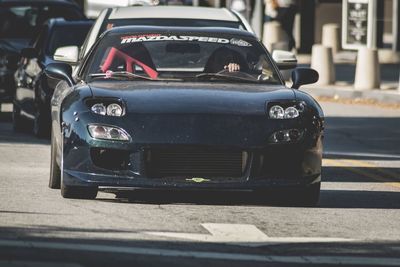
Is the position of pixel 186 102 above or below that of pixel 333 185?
above

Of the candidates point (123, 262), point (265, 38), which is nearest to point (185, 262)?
point (123, 262)

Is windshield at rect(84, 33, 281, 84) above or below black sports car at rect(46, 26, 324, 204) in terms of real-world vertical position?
above

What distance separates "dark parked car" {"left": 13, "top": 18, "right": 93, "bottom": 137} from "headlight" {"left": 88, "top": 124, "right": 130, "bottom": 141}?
654 cm

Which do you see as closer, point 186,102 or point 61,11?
point 186,102

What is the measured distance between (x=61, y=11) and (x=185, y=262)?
15111 mm

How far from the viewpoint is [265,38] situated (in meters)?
33.2

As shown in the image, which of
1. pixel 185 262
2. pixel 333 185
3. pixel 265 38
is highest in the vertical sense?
pixel 185 262

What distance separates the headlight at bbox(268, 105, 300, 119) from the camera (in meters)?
11.3

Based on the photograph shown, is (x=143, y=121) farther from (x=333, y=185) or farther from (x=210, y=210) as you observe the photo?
(x=333, y=185)

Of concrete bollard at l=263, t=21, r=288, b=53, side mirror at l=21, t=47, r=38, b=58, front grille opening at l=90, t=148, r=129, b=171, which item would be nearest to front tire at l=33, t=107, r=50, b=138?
side mirror at l=21, t=47, r=38, b=58

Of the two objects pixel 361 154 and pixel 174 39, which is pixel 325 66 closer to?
pixel 361 154

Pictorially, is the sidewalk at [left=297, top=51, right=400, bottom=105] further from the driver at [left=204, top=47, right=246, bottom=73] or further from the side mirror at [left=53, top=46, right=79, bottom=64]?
the driver at [left=204, top=47, right=246, bottom=73]

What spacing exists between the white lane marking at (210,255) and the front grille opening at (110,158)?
193 centimetres

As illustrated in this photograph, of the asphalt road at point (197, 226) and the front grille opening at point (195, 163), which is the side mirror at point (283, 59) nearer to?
the asphalt road at point (197, 226)
